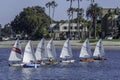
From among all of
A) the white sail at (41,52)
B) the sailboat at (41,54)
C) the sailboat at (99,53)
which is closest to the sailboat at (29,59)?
the sailboat at (41,54)

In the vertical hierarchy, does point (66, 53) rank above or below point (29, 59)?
below

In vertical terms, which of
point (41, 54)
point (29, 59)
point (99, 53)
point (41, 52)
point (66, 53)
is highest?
point (41, 52)

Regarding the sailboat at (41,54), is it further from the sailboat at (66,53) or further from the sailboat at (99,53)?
the sailboat at (99,53)

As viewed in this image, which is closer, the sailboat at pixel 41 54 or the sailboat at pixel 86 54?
the sailboat at pixel 41 54

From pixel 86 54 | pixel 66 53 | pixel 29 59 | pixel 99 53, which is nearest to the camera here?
pixel 29 59

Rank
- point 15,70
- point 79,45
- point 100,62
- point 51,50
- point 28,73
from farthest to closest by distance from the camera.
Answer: point 79,45
point 100,62
point 51,50
point 15,70
point 28,73

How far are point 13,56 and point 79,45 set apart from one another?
93.0 metres

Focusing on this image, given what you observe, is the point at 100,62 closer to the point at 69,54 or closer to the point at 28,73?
the point at 69,54

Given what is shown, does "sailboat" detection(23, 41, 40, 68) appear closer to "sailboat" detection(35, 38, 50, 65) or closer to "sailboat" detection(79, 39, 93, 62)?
"sailboat" detection(35, 38, 50, 65)

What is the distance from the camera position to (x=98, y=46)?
11656 cm

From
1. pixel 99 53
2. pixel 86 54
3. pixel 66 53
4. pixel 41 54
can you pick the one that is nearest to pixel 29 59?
pixel 41 54

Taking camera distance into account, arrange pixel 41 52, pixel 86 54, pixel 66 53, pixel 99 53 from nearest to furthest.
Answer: pixel 41 52
pixel 66 53
pixel 86 54
pixel 99 53

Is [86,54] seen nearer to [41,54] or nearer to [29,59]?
[41,54]

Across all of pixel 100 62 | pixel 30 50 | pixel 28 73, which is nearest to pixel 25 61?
pixel 30 50
